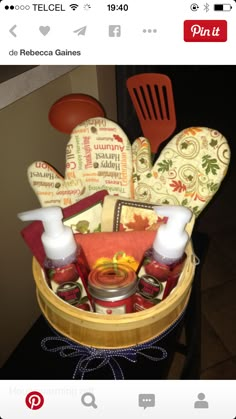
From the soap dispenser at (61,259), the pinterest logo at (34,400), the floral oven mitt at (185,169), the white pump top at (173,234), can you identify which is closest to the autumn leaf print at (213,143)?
the floral oven mitt at (185,169)

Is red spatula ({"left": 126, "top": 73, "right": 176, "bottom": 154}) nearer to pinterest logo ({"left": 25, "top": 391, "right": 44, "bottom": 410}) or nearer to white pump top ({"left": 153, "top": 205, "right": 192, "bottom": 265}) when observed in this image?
white pump top ({"left": 153, "top": 205, "right": 192, "bottom": 265})

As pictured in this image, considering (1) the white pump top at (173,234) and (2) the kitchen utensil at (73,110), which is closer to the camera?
(1) the white pump top at (173,234)

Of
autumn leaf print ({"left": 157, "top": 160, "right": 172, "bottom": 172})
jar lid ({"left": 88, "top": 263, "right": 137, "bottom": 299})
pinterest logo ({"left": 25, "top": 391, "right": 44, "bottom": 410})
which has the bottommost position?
pinterest logo ({"left": 25, "top": 391, "right": 44, "bottom": 410})

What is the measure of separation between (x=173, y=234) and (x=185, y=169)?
4.7 inches

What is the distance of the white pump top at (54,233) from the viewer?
0.42m

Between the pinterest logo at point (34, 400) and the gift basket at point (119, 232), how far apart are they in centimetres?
7

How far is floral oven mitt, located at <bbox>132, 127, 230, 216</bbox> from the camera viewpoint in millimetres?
472

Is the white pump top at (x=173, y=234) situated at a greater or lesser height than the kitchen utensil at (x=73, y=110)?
lesser

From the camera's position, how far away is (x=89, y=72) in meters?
0.76

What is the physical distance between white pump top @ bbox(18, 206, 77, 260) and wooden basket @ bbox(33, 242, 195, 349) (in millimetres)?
41
